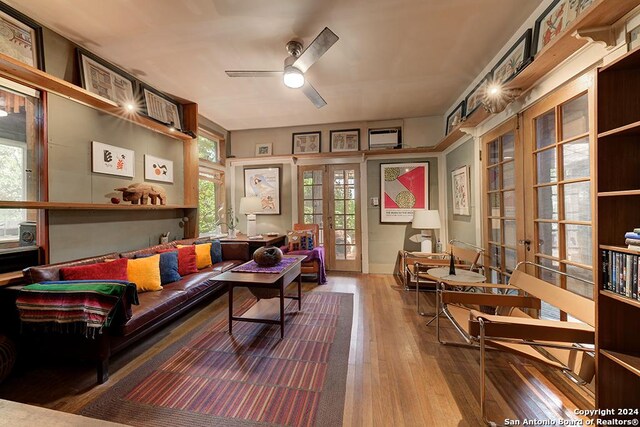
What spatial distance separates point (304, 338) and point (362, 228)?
2711 mm

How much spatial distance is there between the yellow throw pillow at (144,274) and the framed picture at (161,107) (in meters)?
1.94

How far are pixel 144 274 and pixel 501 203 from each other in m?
3.81

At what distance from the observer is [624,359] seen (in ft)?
4.06

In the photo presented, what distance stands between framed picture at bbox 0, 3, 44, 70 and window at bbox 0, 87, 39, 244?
274mm

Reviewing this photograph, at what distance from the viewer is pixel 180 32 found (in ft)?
7.50

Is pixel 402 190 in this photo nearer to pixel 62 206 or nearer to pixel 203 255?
pixel 203 255

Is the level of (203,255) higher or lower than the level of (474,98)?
lower

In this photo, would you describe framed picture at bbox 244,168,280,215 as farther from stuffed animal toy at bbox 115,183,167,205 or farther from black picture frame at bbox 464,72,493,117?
Answer: black picture frame at bbox 464,72,493,117

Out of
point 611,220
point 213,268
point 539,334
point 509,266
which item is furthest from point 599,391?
point 213,268

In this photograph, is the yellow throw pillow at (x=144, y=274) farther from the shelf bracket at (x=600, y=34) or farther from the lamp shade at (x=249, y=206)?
the shelf bracket at (x=600, y=34)

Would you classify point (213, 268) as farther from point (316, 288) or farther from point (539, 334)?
point (539, 334)

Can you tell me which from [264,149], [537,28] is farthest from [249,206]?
[537,28]

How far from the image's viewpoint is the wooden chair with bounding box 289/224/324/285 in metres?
4.15

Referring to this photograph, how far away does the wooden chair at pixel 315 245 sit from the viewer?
4.15 meters
